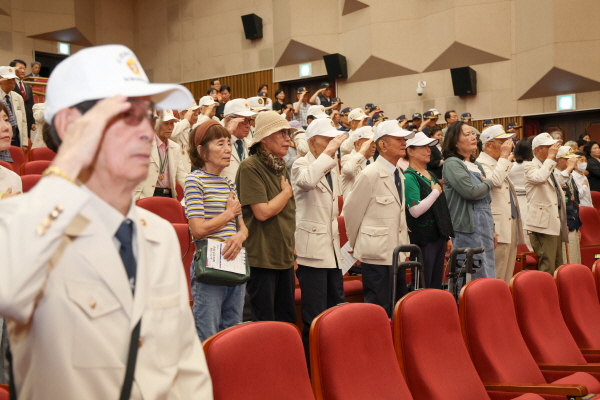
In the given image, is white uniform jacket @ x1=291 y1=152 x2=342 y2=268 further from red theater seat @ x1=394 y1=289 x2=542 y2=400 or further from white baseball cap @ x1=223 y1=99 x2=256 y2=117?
red theater seat @ x1=394 y1=289 x2=542 y2=400

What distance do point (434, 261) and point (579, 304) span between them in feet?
3.41

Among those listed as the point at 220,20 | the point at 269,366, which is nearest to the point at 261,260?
the point at 269,366

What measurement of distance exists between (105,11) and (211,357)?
14590mm

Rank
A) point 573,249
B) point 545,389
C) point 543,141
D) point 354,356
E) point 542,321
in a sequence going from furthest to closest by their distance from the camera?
point 573,249 → point 543,141 → point 542,321 → point 545,389 → point 354,356

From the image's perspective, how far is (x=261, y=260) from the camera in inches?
125

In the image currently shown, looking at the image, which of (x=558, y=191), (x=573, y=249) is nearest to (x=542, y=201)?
(x=558, y=191)

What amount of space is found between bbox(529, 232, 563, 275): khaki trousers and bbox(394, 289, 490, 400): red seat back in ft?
11.9

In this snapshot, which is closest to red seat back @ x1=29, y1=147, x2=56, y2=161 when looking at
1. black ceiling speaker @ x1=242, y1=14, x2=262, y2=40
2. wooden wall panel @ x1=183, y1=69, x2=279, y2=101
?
wooden wall panel @ x1=183, y1=69, x2=279, y2=101

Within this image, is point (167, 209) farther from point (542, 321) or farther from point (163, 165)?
point (542, 321)

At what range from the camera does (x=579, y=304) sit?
3385mm

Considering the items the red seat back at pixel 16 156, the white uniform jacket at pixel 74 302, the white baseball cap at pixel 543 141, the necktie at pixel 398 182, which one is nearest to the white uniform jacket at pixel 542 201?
the white baseball cap at pixel 543 141

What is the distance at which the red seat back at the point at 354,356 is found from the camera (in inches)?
79.5

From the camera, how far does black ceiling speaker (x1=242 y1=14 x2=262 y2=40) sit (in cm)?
1300

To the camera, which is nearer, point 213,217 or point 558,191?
point 213,217
